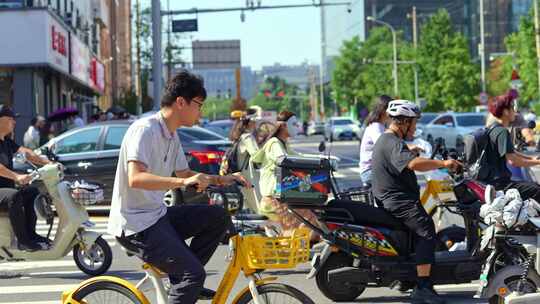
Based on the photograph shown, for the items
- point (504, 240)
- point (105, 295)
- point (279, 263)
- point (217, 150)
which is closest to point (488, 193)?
point (504, 240)

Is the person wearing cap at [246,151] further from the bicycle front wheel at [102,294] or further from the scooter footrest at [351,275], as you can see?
the bicycle front wheel at [102,294]

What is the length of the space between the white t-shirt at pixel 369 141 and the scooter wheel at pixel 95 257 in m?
2.89

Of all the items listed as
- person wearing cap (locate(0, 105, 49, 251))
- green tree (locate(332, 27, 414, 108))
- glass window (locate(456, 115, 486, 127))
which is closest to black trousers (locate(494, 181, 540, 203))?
person wearing cap (locate(0, 105, 49, 251))

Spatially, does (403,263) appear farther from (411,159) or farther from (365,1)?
(365,1)

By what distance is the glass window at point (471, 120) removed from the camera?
3884cm

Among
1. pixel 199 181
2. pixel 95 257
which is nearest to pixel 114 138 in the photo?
pixel 95 257

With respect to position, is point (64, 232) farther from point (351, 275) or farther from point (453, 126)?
point (453, 126)

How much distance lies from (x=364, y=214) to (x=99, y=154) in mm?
9171

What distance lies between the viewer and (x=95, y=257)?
10719mm

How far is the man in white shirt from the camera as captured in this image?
5.86m

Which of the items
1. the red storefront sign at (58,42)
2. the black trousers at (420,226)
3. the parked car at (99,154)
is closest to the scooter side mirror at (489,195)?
the black trousers at (420,226)

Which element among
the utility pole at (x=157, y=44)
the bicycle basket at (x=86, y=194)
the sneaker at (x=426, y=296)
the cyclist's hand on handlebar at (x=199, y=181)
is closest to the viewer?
the cyclist's hand on handlebar at (x=199, y=181)

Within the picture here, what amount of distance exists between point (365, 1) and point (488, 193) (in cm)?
11254

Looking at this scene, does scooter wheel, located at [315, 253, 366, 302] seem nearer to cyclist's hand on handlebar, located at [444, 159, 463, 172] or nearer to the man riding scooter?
the man riding scooter
